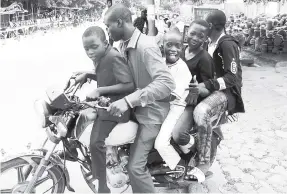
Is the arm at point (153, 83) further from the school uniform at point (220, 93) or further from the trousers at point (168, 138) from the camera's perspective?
the school uniform at point (220, 93)

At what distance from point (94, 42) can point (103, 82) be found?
35cm

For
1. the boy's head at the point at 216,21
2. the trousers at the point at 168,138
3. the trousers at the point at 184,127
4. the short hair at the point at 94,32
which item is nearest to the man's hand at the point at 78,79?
the short hair at the point at 94,32

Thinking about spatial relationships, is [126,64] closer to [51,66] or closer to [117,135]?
[117,135]

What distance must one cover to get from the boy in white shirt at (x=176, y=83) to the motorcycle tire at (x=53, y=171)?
34.1 inches

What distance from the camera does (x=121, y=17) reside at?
2420 millimetres

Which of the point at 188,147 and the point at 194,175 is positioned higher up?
the point at 188,147

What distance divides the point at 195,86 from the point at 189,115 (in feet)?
1.03

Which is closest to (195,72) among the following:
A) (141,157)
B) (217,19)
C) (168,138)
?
(217,19)

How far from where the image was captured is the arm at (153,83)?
230 centimetres

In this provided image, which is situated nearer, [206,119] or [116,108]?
[116,108]

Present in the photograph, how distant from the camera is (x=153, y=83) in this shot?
233 cm

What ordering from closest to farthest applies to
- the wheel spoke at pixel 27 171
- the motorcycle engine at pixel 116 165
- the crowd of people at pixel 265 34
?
the wheel spoke at pixel 27 171 < the motorcycle engine at pixel 116 165 < the crowd of people at pixel 265 34

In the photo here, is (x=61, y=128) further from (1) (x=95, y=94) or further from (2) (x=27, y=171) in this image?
(2) (x=27, y=171)

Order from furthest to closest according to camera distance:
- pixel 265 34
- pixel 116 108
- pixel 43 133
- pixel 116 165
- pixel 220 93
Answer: pixel 265 34 < pixel 43 133 < pixel 220 93 < pixel 116 165 < pixel 116 108
